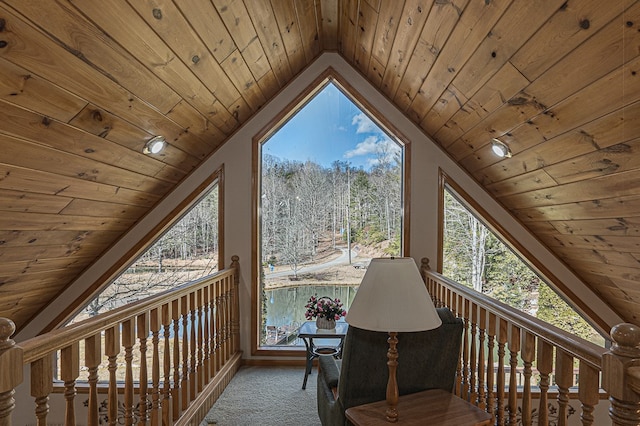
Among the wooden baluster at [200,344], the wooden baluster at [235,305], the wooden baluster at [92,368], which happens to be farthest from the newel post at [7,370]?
the wooden baluster at [235,305]

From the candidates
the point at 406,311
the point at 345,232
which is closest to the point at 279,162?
the point at 345,232

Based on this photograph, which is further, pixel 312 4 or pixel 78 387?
pixel 78 387

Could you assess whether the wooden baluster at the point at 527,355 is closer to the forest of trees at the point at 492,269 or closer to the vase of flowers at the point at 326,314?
the vase of flowers at the point at 326,314

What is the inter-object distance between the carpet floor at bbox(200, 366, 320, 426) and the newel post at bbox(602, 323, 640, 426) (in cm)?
196

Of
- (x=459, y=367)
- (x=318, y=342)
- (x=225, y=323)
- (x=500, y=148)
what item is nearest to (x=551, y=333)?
(x=459, y=367)

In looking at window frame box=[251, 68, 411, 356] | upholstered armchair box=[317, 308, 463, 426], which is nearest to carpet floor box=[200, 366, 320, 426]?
window frame box=[251, 68, 411, 356]

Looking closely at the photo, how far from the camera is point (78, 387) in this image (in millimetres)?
3707

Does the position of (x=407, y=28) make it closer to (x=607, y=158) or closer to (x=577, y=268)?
(x=607, y=158)

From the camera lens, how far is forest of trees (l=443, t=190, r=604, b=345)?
3816 millimetres

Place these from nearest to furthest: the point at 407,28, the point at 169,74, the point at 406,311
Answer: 1. the point at 406,311
2. the point at 169,74
3. the point at 407,28

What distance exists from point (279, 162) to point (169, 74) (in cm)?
183

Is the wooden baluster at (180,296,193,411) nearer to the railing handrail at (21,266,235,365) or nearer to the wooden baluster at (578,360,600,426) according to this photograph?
the railing handrail at (21,266,235,365)

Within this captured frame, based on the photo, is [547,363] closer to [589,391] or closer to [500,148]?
[589,391]

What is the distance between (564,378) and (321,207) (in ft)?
9.42
